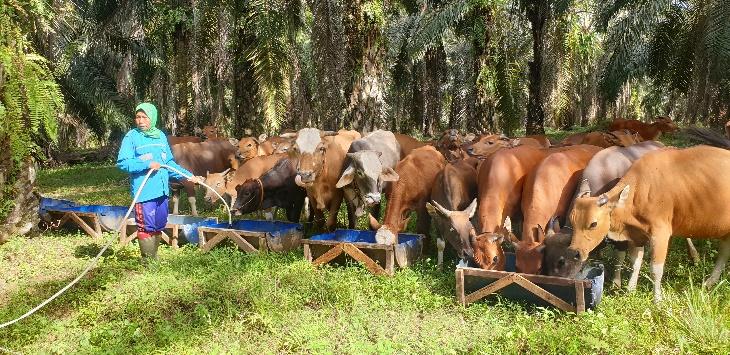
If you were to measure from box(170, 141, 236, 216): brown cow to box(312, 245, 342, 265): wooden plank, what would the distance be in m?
4.90

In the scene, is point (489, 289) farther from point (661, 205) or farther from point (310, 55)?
point (310, 55)

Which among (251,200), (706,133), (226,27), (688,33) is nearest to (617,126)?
(688,33)

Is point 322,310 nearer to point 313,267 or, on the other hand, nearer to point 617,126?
point 313,267

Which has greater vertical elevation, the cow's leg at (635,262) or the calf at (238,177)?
the calf at (238,177)

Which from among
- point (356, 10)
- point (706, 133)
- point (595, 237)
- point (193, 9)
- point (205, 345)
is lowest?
point (205, 345)

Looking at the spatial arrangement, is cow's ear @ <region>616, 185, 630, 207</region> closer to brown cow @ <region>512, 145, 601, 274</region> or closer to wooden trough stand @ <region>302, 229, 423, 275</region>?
brown cow @ <region>512, 145, 601, 274</region>

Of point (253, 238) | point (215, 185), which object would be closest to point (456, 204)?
point (253, 238)

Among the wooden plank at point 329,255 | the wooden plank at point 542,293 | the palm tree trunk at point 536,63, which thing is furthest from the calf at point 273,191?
the palm tree trunk at point 536,63

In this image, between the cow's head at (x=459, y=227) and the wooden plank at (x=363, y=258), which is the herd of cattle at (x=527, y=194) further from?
the wooden plank at (x=363, y=258)

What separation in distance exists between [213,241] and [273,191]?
1.83 m

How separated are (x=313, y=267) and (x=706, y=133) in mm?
6158

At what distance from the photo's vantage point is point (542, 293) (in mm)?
5754

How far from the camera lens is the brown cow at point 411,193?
7957 mm

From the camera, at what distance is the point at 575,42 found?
91.1 feet
